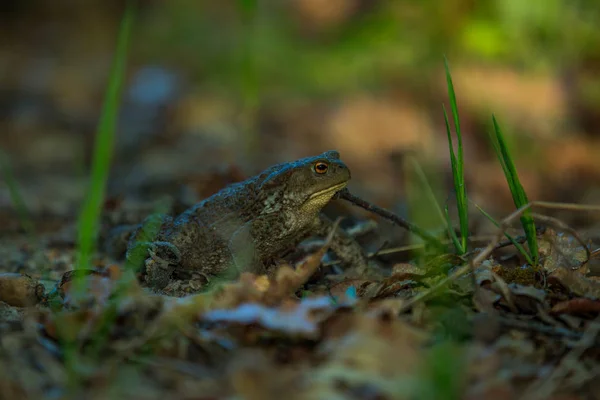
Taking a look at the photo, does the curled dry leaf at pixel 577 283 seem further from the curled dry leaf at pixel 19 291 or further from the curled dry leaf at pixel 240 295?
the curled dry leaf at pixel 19 291

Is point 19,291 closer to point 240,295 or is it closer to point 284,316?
point 240,295

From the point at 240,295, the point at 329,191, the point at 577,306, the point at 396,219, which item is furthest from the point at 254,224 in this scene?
the point at 577,306

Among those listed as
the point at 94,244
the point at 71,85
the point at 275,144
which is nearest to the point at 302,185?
the point at 94,244

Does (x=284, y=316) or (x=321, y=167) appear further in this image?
(x=321, y=167)

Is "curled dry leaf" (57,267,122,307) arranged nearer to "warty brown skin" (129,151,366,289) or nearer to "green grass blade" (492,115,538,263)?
"warty brown skin" (129,151,366,289)

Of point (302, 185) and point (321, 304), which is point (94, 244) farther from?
point (321, 304)

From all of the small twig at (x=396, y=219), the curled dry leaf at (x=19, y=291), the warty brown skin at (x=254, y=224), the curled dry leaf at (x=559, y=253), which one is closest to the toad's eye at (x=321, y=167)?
the warty brown skin at (x=254, y=224)
